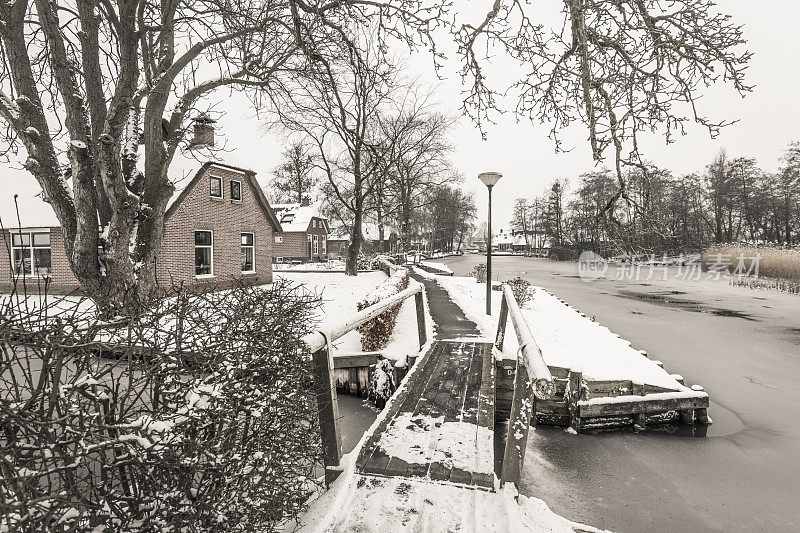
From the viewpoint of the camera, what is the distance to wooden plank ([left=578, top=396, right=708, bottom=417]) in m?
6.38

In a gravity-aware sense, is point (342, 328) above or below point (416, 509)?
above

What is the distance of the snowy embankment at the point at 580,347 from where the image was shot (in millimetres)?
6891

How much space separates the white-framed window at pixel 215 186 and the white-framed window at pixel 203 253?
169cm

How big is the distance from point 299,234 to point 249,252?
1029 inches

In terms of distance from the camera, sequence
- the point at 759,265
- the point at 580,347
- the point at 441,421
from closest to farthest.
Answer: the point at 441,421
the point at 580,347
the point at 759,265

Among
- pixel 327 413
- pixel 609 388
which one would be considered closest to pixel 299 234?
pixel 609 388

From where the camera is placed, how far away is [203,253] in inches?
669

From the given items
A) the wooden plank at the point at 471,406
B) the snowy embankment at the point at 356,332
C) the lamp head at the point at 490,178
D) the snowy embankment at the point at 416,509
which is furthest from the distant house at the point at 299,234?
the snowy embankment at the point at 416,509

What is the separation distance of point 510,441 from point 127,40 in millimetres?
7645

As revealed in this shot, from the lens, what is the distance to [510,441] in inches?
115

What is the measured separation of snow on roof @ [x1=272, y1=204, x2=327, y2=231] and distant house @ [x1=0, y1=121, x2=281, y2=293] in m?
25.5

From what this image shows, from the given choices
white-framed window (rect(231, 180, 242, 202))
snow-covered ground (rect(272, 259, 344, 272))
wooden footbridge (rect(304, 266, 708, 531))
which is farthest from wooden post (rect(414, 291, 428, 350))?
snow-covered ground (rect(272, 259, 344, 272))

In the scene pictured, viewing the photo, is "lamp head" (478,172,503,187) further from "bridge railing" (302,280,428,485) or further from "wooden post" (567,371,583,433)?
"bridge railing" (302,280,428,485)

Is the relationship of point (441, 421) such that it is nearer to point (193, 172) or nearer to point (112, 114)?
point (112, 114)
